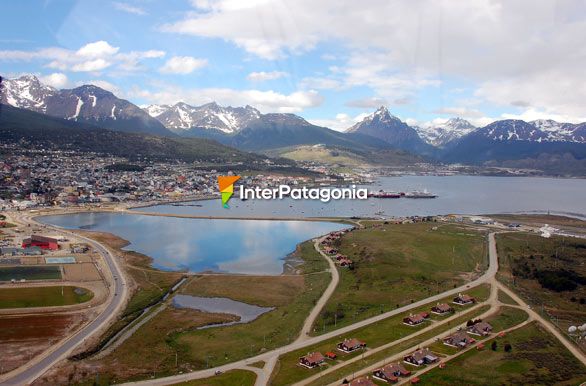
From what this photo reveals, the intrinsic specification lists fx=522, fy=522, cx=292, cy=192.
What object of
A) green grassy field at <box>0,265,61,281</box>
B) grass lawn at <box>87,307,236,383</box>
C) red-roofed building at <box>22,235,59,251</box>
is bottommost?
grass lawn at <box>87,307,236,383</box>

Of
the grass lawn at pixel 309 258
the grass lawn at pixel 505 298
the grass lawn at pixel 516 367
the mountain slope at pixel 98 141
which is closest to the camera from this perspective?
the grass lawn at pixel 516 367

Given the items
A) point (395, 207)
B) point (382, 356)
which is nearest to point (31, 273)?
point (382, 356)

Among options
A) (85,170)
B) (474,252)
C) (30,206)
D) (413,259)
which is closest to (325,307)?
(413,259)

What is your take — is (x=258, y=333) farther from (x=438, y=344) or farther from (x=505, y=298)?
(x=505, y=298)

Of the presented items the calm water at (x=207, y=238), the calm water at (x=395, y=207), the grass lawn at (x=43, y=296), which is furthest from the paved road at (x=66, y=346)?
the calm water at (x=395, y=207)

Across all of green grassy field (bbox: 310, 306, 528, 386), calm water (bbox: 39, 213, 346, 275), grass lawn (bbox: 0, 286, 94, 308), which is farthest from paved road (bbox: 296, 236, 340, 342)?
grass lawn (bbox: 0, 286, 94, 308)

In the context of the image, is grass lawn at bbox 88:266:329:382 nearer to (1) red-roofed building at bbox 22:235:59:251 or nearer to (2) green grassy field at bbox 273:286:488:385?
(2) green grassy field at bbox 273:286:488:385

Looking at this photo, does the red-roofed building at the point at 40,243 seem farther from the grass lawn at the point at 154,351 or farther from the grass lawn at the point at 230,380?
the grass lawn at the point at 230,380
